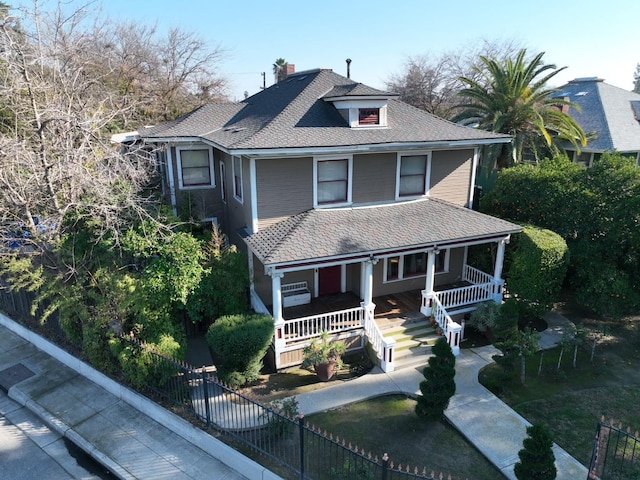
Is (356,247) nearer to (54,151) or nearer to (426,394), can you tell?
(426,394)

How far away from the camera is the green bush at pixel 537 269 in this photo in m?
13.2

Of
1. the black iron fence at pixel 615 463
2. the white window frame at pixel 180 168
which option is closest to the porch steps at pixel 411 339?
the black iron fence at pixel 615 463

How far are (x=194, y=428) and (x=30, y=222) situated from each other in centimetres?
775

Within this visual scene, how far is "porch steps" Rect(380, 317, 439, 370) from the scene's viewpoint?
12.2 meters

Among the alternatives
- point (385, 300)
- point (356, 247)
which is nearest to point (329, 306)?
point (385, 300)

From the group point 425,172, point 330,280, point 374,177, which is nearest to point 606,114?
point 425,172

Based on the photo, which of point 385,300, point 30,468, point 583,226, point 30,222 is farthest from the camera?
point 385,300

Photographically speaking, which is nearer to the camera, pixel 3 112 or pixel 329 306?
pixel 329 306

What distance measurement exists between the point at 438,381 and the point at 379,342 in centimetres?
301

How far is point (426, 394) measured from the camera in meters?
9.42

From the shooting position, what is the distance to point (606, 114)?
2842 centimetres

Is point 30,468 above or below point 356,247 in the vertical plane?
below

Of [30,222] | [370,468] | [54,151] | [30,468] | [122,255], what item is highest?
[54,151]

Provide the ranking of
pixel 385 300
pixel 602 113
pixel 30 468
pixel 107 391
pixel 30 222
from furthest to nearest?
pixel 602 113 → pixel 385 300 → pixel 30 222 → pixel 107 391 → pixel 30 468
